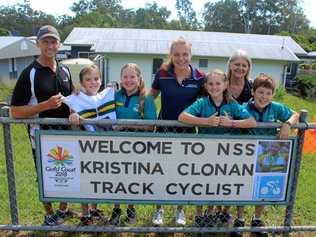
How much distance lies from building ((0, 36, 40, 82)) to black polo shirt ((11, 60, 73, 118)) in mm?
22983

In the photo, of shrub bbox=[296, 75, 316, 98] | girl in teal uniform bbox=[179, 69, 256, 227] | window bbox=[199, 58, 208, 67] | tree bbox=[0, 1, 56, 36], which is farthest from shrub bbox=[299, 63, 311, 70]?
tree bbox=[0, 1, 56, 36]

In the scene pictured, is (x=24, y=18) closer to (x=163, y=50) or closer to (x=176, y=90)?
(x=163, y=50)

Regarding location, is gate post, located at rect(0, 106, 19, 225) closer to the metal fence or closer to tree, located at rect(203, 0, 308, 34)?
the metal fence

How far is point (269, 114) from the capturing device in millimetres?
4062

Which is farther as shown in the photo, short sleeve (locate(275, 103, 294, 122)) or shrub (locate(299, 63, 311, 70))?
shrub (locate(299, 63, 311, 70))

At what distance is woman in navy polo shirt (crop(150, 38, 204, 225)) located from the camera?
13.5 ft

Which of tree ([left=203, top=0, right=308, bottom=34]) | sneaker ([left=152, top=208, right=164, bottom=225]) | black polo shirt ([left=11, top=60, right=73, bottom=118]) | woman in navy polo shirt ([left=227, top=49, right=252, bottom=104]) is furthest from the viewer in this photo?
tree ([left=203, top=0, right=308, bottom=34])

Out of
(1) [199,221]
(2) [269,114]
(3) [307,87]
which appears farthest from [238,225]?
(3) [307,87]

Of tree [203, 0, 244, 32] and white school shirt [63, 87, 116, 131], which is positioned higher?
tree [203, 0, 244, 32]

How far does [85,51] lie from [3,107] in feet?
95.5

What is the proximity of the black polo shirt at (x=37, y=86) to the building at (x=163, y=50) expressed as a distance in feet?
68.0

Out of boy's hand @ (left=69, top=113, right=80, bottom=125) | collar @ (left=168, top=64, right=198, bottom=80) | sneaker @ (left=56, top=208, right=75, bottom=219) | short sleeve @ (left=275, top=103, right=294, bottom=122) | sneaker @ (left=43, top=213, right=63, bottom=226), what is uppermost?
collar @ (left=168, top=64, right=198, bottom=80)

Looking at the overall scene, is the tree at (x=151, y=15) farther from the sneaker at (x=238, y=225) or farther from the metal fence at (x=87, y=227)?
the sneaker at (x=238, y=225)

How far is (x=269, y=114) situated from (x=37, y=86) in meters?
2.30
